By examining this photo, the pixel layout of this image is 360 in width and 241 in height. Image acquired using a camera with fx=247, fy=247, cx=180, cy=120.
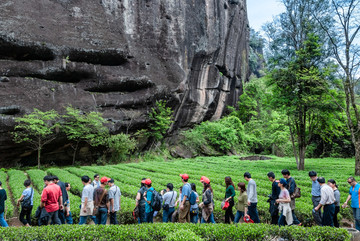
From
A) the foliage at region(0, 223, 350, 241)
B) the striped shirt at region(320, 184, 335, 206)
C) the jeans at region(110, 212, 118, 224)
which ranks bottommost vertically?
the jeans at region(110, 212, 118, 224)

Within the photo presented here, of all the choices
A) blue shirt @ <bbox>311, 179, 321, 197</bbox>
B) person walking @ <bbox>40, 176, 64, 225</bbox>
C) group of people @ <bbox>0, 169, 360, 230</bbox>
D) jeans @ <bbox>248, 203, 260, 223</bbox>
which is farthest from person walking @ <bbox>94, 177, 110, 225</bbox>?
blue shirt @ <bbox>311, 179, 321, 197</bbox>

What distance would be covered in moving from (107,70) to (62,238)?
2264 cm

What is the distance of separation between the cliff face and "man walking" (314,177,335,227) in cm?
2243

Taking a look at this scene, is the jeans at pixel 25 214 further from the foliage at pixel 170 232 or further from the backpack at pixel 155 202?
the backpack at pixel 155 202

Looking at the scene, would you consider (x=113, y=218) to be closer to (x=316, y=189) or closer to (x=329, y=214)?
(x=316, y=189)

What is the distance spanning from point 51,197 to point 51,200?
0.10m

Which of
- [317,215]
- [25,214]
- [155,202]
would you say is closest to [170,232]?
[155,202]

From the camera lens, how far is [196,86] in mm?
36000

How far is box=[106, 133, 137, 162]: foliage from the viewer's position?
26.4 m

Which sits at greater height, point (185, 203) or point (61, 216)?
point (185, 203)

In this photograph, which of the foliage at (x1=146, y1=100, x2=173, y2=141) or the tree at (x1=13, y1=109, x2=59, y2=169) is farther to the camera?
the foliage at (x1=146, y1=100, x2=173, y2=141)

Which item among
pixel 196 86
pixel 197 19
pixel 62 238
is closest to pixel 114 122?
pixel 196 86

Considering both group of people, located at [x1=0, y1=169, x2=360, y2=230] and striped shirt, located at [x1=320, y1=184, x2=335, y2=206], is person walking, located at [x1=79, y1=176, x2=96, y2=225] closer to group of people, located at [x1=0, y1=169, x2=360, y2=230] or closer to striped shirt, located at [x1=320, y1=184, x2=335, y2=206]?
group of people, located at [x1=0, y1=169, x2=360, y2=230]

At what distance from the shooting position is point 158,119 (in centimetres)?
3095
